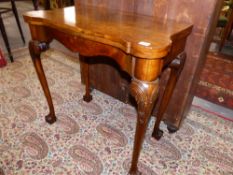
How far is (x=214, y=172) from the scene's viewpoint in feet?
3.48

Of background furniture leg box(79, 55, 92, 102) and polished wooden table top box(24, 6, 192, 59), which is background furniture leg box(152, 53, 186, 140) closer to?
polished wooden table top box(24, 6, 192, 59)

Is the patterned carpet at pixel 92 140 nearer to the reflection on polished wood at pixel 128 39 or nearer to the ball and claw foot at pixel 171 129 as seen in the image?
the ball and claw foot at pixel 171 129

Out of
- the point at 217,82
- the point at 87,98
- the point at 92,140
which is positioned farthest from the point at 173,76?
the point at 217,82

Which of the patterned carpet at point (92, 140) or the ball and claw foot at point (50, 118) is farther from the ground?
the ball and claw foot at point (50, 118)

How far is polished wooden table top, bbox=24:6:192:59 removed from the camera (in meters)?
0.63

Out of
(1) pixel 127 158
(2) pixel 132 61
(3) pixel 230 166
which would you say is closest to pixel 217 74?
(3) pixel 230 166

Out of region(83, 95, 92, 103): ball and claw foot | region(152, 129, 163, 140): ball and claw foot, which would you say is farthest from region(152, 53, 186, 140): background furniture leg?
region(83, 95, 92, 103): ball and claw foot

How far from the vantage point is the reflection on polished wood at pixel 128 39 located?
65cm

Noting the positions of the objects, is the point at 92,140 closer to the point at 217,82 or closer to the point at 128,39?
the point at 128,39

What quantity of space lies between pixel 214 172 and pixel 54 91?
53.0 inches

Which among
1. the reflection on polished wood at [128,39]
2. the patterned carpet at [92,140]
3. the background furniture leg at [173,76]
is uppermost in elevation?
the reflection on polished wood at [128,39]

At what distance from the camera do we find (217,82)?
1907mm

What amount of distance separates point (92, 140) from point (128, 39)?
79cm

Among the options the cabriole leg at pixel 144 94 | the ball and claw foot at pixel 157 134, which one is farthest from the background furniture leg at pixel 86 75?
the cabriole leg at pixel 144 94
